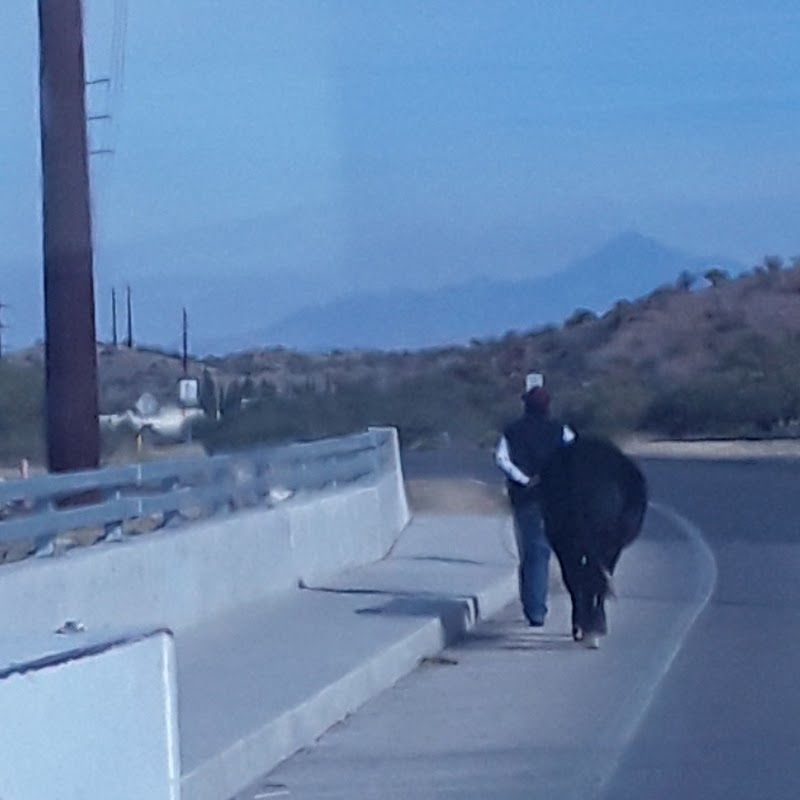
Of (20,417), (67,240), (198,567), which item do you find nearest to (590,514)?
(198,567)

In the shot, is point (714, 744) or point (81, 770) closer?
point (81, 770)

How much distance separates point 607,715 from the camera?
12.2m

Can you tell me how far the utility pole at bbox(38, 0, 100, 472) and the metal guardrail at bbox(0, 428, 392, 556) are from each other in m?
1.30

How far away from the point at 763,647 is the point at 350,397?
2579 centimetres

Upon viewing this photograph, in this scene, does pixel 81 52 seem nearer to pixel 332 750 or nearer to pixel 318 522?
pixel 318 522

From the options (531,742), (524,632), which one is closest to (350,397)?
(524,632)

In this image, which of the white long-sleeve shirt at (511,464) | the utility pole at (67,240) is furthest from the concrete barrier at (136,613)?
the utility pole at (67,240)

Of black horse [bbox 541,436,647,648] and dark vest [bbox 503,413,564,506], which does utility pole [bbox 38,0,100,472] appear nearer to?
dark vest [bbox 503,413,564,506]

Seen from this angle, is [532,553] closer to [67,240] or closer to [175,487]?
[175,487]

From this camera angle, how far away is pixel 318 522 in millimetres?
18641

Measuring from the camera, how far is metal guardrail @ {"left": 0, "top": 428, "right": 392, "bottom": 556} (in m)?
13.0

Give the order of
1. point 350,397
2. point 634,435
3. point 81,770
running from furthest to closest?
1. point 634,435
2. point 350,397
3. point 81,770

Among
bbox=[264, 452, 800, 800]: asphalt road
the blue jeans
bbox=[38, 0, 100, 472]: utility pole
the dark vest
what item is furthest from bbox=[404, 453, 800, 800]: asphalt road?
bbox=[38, 0, 100, 472]: utility pole

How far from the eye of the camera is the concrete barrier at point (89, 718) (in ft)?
15.4
